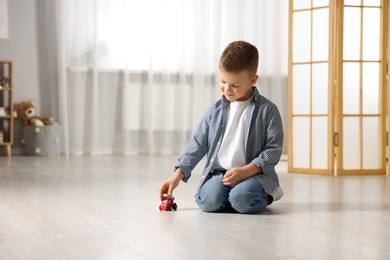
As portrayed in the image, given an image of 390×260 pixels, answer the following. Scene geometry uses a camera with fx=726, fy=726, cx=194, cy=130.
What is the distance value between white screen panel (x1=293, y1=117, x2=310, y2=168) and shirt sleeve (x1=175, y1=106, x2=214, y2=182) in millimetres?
2169

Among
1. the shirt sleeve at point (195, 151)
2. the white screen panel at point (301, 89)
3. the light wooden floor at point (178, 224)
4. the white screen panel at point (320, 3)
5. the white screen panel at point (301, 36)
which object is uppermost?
the white screen panel at point (320, 3)

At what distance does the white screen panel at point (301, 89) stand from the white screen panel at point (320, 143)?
0.42 feet

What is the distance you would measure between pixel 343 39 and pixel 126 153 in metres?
3.08

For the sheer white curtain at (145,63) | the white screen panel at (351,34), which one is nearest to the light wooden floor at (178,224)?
the white screen panel at (351,34)

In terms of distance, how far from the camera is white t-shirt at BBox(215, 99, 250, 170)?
274 centimetres

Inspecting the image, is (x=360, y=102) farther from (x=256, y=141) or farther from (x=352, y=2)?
(x=256, y=141)

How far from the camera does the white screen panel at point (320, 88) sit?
4.82 metres

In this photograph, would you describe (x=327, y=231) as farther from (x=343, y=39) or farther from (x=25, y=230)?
(x=343, y=39)

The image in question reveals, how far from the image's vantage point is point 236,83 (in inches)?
105

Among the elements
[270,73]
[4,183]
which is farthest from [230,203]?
[270,73]

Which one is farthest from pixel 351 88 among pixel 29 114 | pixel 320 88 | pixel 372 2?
pixel 29 114

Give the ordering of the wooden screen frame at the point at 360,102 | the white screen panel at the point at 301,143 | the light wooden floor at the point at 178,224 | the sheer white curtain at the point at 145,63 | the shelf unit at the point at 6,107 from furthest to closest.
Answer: the sheer white curtain at the point at 145,63, the shelf unit at the point at 6,107, the white screen panel at the point at 301,143, the wooden screen frame at the point at 360,102, the light wooden floor at the point at 178,224

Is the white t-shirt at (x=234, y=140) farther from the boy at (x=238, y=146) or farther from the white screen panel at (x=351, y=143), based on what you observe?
the white screen panel at (x=351, y=143)

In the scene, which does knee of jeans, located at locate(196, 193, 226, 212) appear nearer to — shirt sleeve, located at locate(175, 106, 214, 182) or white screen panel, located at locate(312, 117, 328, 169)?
shirt sleeve, located at locate(175, 106, 214, 182)
